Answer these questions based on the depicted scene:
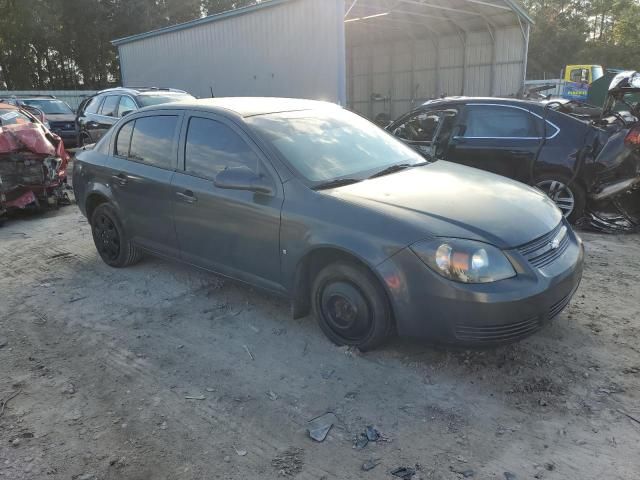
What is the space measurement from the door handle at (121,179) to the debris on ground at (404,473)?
3.59m

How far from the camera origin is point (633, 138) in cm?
602

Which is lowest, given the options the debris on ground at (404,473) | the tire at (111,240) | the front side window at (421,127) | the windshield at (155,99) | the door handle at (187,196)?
the debris on ground at (404,473)

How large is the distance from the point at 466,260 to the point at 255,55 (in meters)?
14.4

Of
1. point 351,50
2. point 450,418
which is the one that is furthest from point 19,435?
point 351,50

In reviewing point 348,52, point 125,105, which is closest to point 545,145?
point 125,105

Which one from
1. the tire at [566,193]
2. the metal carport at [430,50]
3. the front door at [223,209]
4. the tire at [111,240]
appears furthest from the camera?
the metal carport at [430,50]

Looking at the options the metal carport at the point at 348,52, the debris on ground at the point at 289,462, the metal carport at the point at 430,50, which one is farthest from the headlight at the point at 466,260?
the metal carport at the point at 430,50

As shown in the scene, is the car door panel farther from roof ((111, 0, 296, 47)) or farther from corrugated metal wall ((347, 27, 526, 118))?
corrugated metal wall ((347, 27, 526, 118))

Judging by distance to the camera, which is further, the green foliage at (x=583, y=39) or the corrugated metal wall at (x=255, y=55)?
the green foliage at (x=583, y=39)

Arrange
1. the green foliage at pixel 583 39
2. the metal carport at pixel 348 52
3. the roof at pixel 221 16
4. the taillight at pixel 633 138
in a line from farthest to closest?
the green foliage at pixel 583 39, the roof at pixel 221 16, the metal carport at pixel 348 52, the taillight at pixel 633 138

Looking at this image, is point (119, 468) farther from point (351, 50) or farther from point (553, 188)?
point (351, 50)

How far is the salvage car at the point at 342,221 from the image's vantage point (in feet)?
10.0

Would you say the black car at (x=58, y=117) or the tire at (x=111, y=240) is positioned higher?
the black car at (x=58, y=117)

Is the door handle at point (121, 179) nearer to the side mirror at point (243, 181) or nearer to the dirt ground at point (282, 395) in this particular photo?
the dirt ground at point (282, 395)
